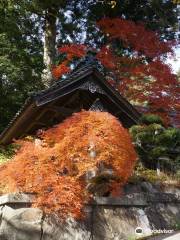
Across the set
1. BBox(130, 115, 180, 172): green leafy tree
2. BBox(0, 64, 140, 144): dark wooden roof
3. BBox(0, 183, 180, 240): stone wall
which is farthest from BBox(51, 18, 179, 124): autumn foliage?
BBox(0, 183, 180, 240): stone wall

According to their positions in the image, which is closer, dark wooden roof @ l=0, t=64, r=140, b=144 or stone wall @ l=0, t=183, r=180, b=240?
stone wall @ l=0, t=183, r=180, b=240

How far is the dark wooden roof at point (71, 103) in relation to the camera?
461 inches

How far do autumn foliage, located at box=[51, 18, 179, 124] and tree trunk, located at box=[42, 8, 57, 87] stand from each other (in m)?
0.69

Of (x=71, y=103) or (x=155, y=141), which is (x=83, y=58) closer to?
(x=71, y=103)

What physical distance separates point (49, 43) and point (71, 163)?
42.9 feet

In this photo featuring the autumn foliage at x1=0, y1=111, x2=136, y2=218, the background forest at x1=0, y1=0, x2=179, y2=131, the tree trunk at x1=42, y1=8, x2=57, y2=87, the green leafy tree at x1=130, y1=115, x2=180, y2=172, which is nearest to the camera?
the autumn foliage at x1=0, y1=111, x2=136, y2=218

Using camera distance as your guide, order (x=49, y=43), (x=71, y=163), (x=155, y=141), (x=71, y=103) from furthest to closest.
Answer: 1. (x=49, y=43)
2. (x=155, y=141)
3. (x=71, y=103)
4. (x=71, y=163)

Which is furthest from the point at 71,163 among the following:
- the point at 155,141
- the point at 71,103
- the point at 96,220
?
the point at 155,141

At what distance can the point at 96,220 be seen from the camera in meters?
9.77

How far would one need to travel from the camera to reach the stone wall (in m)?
8.97

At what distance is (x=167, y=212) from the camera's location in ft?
38.1

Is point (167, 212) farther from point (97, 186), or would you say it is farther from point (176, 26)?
point (176, 26)

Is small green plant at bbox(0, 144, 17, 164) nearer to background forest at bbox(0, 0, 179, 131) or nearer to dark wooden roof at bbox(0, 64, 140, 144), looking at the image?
background forest at bbox(0, 0, 179, 131)

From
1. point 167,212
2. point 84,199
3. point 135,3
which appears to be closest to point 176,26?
point 135,3
